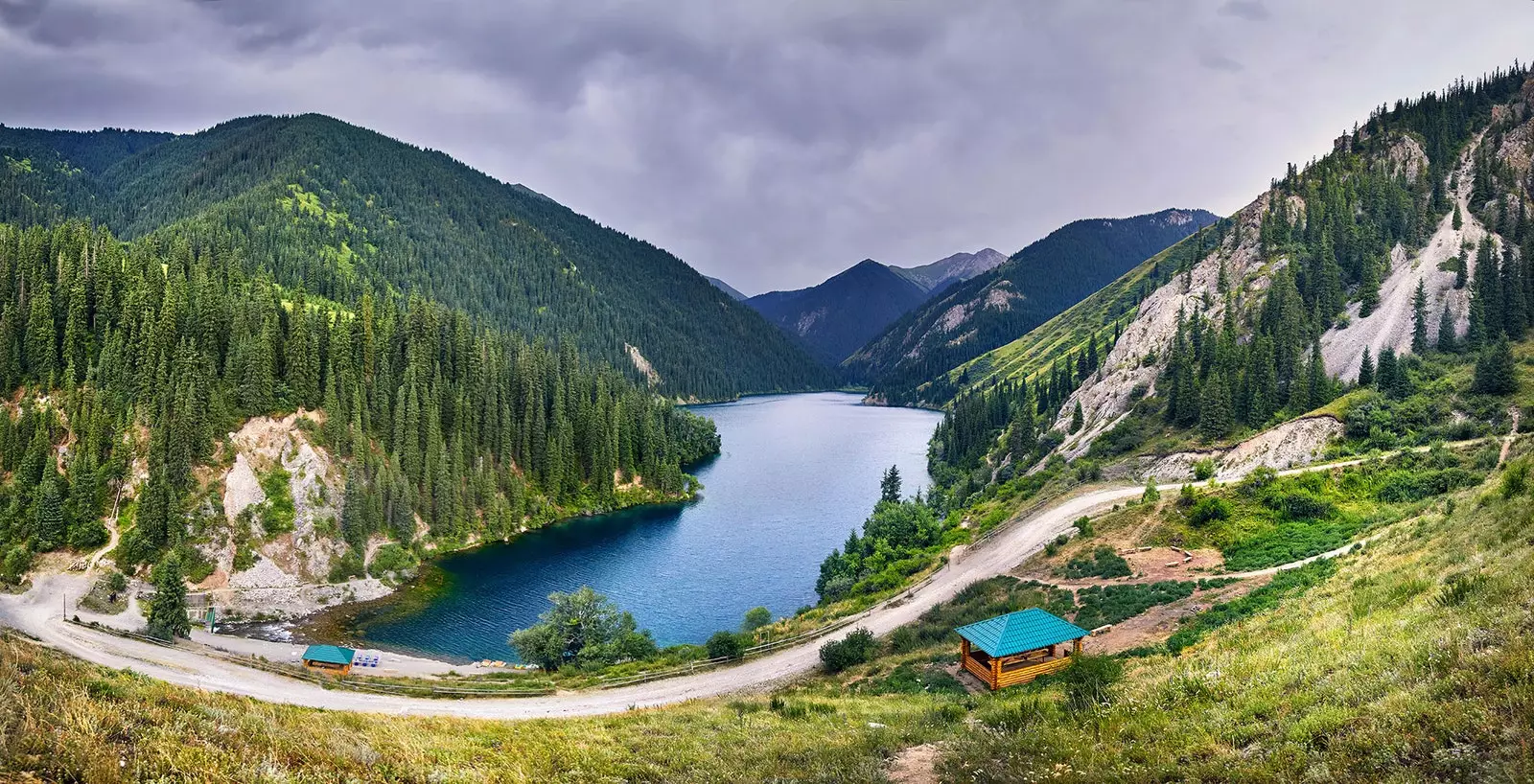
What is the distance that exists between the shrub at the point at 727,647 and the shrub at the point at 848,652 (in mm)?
5667

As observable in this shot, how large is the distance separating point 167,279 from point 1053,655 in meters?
101

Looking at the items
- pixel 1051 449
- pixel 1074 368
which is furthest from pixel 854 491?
pixel 1074 368

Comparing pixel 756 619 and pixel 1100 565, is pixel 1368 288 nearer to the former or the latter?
pixel 1100 565

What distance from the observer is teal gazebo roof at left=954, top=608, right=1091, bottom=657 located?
1116 inches

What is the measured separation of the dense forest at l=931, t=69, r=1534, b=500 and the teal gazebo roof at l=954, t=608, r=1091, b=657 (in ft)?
148

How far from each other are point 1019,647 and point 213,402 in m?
80.7

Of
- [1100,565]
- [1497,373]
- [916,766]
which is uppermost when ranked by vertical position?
[1497,373]

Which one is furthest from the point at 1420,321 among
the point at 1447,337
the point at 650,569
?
the point at 650,569

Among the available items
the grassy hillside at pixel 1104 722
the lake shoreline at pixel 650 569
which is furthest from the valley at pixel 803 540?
the lake shoreline at pixel 650 569

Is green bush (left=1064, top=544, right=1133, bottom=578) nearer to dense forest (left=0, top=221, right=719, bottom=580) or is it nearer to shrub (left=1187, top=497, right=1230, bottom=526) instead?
shrub (left=1187, top=497, right=1230, bottom=526)

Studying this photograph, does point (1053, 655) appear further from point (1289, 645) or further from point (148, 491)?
point (148, 491)

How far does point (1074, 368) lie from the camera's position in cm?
13312

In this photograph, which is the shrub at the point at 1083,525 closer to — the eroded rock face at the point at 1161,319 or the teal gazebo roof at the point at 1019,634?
the teal gazebo roof at the point at 1019,634

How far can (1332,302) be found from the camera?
82.3 metres
